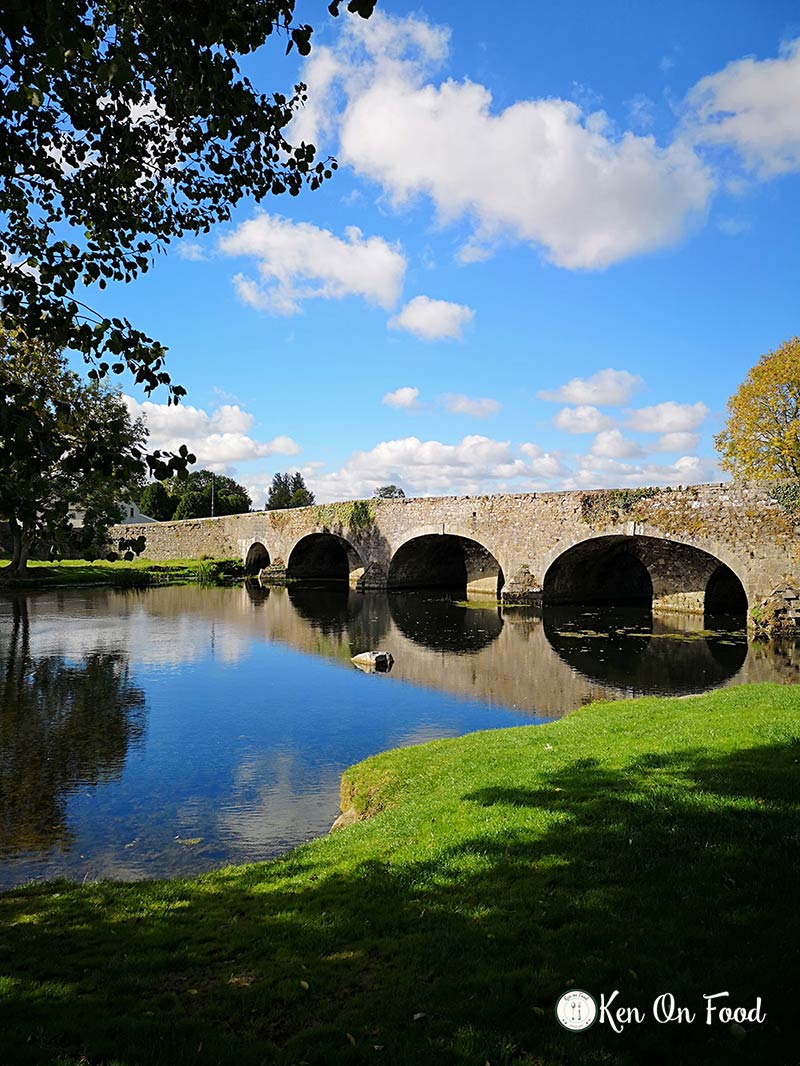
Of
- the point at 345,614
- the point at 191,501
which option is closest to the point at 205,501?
the point at 191,501

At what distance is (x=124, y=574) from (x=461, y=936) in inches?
1492

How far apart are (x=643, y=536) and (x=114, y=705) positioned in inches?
694

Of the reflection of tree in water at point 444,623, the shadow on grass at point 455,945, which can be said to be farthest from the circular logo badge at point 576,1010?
the reflection of tree in water at point 444,623

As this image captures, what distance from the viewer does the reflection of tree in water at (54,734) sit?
781 centimetres

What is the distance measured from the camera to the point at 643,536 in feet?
77.7

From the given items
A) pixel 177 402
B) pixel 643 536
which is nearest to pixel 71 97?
pixel 177 402

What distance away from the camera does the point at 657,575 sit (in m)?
26.0

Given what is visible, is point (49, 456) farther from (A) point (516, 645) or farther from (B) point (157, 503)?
(B) point (157, 503)

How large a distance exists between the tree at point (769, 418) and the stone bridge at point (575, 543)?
478 centimetres

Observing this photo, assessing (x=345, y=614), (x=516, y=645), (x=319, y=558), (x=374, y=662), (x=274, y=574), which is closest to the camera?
(x=374, y=662)

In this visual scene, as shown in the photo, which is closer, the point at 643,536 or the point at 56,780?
the point at 56,780

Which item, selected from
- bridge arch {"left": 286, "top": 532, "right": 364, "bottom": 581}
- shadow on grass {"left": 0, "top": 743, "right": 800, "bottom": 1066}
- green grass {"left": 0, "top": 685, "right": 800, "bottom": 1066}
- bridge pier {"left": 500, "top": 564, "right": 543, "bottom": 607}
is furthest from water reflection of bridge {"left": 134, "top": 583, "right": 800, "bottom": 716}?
bridge arch {"left": 286, "top": 532, "right": 364, "bottom": 581}

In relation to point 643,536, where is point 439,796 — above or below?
below

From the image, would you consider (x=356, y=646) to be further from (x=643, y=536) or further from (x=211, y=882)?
(x=211, y=882)
